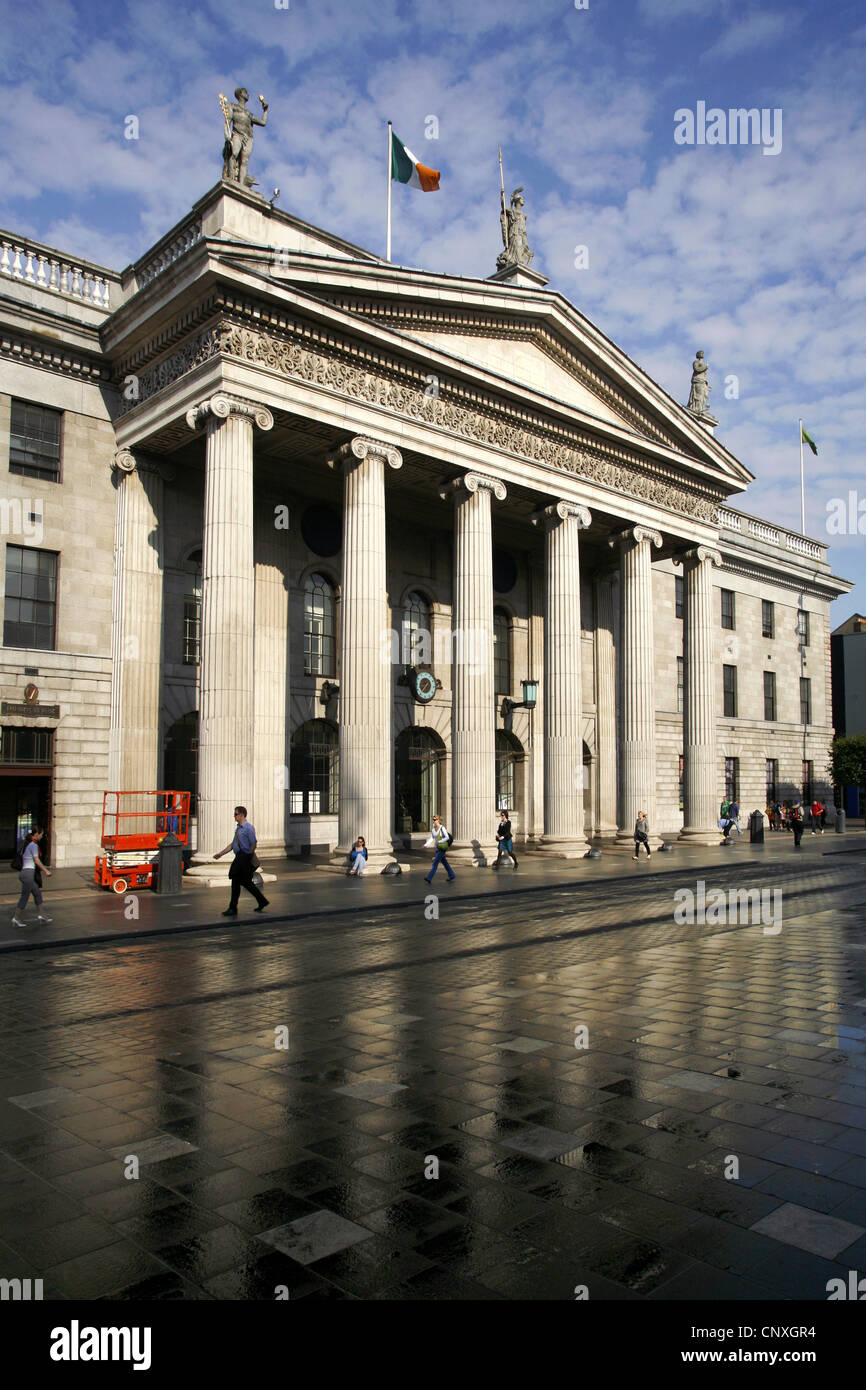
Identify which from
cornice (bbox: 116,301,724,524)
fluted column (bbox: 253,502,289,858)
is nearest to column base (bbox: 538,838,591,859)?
fluted column (bbox: 253,502,289,858)

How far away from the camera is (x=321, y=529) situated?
30.9 metres

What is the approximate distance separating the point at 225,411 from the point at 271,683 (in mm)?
9236

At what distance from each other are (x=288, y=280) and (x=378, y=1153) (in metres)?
21.8

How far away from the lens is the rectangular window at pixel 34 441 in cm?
2445

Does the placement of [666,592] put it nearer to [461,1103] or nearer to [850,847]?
[850,847]

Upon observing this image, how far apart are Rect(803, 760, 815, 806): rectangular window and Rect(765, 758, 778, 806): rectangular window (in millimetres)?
3154

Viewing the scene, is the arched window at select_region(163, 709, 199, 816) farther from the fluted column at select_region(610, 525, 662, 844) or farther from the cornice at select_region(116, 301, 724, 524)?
the fluted column at select_region(610, 525, 662, 844)

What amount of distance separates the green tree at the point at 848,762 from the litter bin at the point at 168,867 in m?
45.6

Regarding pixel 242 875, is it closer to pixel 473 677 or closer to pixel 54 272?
pixel 473 677

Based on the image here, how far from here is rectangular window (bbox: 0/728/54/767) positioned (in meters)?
23.7

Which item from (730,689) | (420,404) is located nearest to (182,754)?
(420,404)

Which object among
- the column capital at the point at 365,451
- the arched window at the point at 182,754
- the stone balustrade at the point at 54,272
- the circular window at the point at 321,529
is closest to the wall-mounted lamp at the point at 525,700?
the circular window at the point at 321,529

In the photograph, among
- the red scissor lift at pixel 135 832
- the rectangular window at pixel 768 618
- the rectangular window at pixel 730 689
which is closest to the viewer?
the red scissor lift at pixel 135 832

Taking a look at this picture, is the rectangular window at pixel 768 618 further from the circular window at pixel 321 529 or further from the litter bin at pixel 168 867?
the litter bin at pixel 168 867
